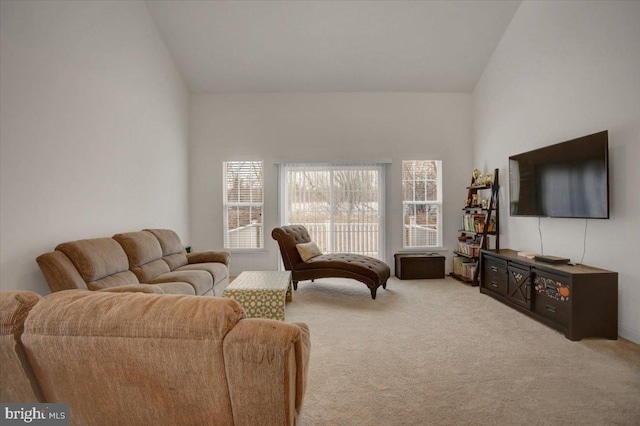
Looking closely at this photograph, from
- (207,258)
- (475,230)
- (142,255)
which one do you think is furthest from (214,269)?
(475,230)

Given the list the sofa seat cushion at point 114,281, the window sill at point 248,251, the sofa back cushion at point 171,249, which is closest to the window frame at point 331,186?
the window sill at point 248,251

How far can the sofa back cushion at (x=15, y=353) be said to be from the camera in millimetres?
933

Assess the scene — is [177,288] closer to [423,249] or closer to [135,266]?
[135,266]

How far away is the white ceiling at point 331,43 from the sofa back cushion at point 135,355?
469cm

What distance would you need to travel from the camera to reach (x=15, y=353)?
94 cm

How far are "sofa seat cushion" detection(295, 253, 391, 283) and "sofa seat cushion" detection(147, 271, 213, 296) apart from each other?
→ 136cm

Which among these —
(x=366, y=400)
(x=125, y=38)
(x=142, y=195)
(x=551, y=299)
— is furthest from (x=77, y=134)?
(x=551, y=299)

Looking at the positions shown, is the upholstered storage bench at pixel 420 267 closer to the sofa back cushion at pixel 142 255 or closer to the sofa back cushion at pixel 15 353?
the sofa back cushion at pixel 142 255

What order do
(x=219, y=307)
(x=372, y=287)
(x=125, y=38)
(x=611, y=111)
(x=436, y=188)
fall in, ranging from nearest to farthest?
(x=219, y=307)
(x=611, y=111)
(x=125, y=38)
(x=372, y=287)
(x=436, y=188)

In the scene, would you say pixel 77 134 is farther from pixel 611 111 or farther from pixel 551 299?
pixel 611 111

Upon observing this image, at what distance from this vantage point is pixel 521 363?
2461mm

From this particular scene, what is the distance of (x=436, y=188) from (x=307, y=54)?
128 inches

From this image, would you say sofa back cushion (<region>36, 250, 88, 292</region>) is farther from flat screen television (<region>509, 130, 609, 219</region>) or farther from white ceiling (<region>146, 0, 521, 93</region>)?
flat screen television (<region>509, 130, 609, 219</region>)

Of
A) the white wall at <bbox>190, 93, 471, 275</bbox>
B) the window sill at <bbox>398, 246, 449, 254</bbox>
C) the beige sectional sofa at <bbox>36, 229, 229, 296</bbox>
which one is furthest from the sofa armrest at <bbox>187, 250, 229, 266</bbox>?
the window sill at <bbox>398, 246, 449, 254</bbox>
